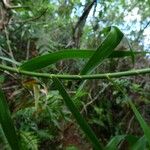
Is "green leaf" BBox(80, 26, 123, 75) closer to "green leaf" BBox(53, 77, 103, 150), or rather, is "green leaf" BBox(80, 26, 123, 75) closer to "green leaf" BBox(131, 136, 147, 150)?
"green leaf" BBox(53, 77, 103, 150)

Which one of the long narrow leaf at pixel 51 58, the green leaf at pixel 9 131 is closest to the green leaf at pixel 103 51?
the long narrow leaf at pixel 51 58

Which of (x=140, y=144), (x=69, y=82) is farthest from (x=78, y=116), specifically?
(x=69, y=82)

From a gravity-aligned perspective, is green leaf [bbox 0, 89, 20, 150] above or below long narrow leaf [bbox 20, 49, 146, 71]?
below

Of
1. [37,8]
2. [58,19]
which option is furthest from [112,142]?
[58,19]

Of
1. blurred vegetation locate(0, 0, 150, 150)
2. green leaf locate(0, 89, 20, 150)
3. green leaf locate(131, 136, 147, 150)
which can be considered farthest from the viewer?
blurred vegetation locate(0, 0, 150, 150)

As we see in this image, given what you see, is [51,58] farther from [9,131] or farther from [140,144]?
[140,144]

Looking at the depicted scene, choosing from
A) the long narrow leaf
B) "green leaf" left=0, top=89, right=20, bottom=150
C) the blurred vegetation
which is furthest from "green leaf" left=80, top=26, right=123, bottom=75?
the blurred vegetation

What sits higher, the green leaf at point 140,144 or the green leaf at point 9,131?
the green leaf at point 9,131

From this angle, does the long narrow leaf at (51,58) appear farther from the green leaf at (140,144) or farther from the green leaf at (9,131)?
the green leaf at (140,144)
